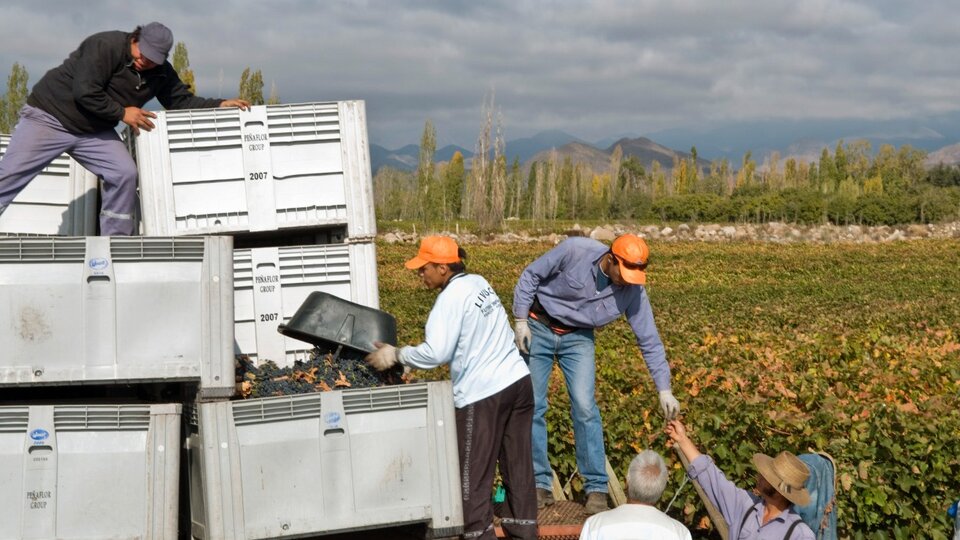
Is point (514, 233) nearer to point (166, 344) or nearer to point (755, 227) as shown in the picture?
point (755, 227)

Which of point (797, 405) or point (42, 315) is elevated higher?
point (42, 315)

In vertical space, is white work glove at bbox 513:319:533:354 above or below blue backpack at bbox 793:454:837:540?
above

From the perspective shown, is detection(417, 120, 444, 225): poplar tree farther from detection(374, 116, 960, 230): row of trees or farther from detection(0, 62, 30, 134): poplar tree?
detection(0, 62, 30, 134): poplar tree

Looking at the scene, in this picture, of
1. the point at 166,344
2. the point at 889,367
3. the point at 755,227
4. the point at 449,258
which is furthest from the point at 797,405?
the point at 755,227

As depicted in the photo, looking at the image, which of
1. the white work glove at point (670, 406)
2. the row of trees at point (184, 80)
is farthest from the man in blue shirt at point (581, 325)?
the row of trees at point (184, 80)

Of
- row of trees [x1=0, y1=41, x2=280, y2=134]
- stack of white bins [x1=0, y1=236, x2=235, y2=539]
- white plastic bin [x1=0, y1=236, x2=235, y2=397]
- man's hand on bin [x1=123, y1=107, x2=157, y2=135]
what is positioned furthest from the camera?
row of trees [x1=0, y1=41, x2=280, y2=134]

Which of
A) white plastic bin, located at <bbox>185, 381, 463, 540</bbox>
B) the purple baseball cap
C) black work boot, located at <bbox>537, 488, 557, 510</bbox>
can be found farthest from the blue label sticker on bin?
black work boot, located at <bbox>537, 488, 557, 510</bbox>

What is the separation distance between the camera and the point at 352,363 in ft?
19.9

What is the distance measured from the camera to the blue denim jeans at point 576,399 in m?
7.18

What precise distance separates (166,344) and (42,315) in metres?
0.54

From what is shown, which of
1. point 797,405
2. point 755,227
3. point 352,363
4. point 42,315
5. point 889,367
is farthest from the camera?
point 755,227

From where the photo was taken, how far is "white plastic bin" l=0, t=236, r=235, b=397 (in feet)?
16.4

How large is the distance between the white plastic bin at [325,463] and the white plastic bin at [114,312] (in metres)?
0.30

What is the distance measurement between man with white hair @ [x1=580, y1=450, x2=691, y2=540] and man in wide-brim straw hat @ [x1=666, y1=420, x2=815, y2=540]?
2.18 ft
